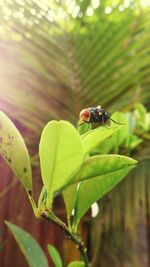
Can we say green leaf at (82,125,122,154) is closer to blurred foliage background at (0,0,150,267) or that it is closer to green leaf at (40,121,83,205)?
green leaf at (40,121,83,205)

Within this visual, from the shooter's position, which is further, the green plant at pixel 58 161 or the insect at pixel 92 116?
the insect at pixel 92 116

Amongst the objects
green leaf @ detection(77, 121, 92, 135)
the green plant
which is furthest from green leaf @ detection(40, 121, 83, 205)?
green leaf @ detection(77, 121, 92, 135)

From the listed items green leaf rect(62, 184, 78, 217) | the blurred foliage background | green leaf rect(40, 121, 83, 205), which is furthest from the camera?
the blurred foliage background

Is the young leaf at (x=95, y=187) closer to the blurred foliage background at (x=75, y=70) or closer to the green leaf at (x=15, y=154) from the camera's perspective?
the green leaf at (x=15, y=154)

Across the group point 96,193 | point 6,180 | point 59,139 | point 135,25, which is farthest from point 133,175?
point 59,139

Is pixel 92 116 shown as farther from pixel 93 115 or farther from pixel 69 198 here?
pixel 69 198

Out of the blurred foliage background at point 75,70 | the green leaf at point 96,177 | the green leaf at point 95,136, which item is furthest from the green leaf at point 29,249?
the blurred foliage background at point 75,70
